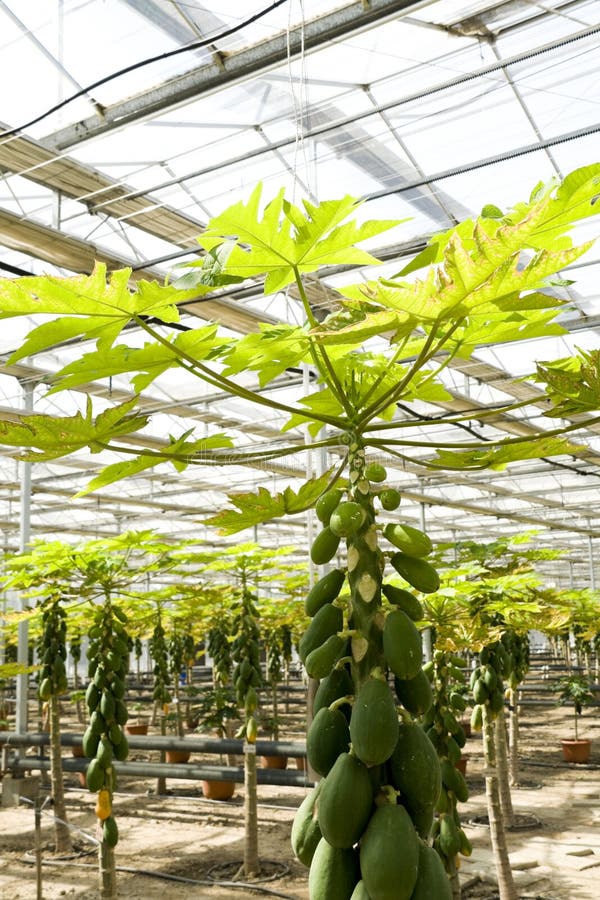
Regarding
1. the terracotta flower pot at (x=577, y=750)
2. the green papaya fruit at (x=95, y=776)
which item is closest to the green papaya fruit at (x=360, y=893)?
the green papaya fruit at (x=95, y=776)

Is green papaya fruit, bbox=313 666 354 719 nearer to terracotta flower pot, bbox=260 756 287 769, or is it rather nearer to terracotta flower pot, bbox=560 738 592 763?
terracotta flower pot, bbox=260 756 287 769

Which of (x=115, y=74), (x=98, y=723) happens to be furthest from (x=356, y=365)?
(x=98, y=723)

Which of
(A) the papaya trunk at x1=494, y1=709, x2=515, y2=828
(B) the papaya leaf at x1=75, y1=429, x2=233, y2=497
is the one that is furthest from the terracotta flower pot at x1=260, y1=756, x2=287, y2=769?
(B) the papaya leaf at x1=75, y1=429, x2=233, y2=497

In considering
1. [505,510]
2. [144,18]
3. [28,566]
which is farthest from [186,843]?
[505,510]

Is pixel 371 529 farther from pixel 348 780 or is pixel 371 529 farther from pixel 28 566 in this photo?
pixel 28 566

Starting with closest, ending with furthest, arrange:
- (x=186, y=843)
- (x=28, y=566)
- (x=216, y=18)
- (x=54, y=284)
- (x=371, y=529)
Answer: (x=54, y=284) < (x=371, y=529) < (x=216, y=18) < (x=28, y=566) < (x=186, y=843)

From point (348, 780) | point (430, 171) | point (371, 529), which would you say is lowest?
point (348, 780)

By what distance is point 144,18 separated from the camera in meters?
5.39

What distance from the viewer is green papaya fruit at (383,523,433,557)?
5.02 feet

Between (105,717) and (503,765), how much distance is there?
379 cm

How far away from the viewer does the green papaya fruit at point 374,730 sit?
4.35ft

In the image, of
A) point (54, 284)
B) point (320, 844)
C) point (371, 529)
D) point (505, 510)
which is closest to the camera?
point (54, 284)

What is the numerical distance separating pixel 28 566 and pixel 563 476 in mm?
14493

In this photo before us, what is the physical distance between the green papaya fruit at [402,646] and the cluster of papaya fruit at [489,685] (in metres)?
4.81
